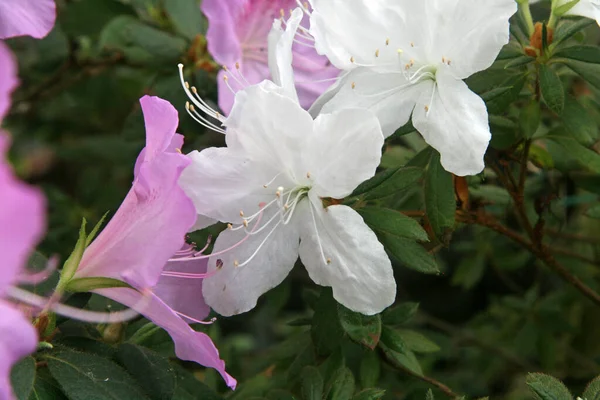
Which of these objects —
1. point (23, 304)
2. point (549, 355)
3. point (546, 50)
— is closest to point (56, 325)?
point (23, 304)

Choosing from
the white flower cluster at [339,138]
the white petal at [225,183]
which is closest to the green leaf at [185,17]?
the white flower cluster at [339,138]

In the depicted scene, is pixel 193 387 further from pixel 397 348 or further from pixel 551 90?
pixel 551 90

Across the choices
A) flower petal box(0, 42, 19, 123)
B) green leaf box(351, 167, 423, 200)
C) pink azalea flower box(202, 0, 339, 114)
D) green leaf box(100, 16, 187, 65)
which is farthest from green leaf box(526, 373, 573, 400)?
green leaf box(100, 16, 187, 65)

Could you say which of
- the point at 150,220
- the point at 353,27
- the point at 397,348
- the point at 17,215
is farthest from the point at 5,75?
the point at 397,348

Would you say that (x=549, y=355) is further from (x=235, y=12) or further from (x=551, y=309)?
(x=235, y=12)

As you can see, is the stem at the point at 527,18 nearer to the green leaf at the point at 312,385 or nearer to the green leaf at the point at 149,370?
the green leaf at the point at 312,385

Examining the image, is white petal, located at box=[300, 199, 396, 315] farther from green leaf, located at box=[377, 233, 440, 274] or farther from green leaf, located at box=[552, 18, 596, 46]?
green leaf, located at box=[552, 18, 596, 46]
